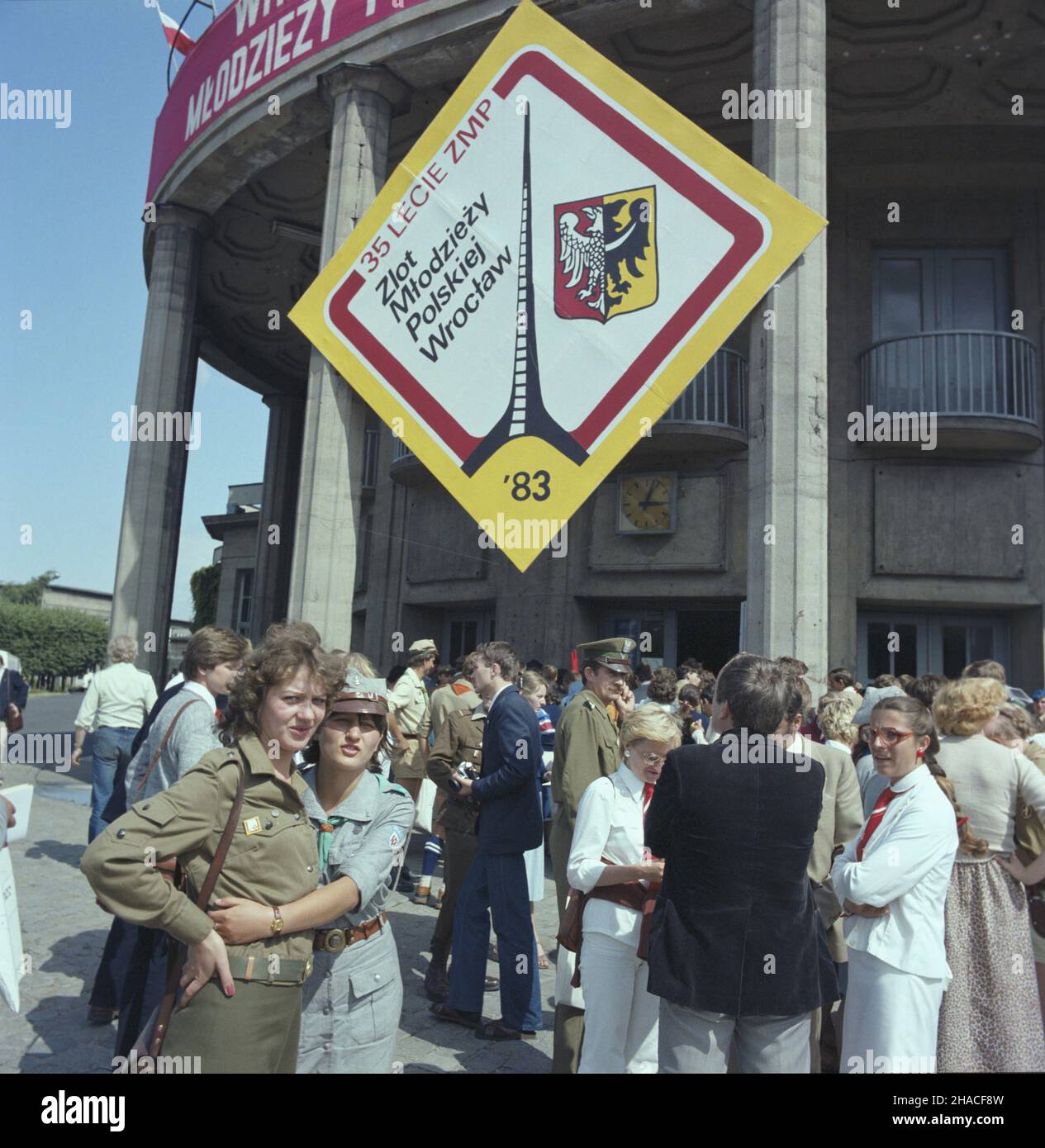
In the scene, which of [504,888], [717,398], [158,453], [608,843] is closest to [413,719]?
[504,888]

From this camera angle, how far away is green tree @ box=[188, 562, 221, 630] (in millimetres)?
35188

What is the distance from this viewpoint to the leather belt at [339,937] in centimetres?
282

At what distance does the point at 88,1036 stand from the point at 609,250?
23.5ft

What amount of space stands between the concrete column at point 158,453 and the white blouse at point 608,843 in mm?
13817

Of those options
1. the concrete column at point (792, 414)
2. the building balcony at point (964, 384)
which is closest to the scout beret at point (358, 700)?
the concrete column at point (792, 414)

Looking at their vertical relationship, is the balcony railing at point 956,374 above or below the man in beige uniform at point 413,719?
above

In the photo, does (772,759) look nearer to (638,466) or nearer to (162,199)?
(638,466)

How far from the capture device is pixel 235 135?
14586 mm

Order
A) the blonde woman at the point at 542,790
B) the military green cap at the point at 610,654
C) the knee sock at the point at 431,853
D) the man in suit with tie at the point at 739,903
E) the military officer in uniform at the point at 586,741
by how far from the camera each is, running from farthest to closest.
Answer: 1. the knee sock at the point at 431,853
2. the blonde woman at the point at 542,790
3. the military green cap at the point at 610,654
4. the military officer in uniform at the point at 586,741
5. the man in suit with tie at the point at 739,903

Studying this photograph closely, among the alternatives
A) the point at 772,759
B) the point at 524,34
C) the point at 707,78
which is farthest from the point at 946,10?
the point at 772,759

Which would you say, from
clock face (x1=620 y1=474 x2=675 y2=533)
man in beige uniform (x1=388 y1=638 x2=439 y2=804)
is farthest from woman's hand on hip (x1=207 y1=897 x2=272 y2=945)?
clock face (x1=620 y1=474 x2=675 y2=533)

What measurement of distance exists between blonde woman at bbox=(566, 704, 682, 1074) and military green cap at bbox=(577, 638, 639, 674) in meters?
1.50

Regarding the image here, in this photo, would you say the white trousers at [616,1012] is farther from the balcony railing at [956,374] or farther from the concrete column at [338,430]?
the balcony railing at [956,374]
